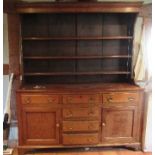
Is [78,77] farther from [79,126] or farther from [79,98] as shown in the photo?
[79,126]

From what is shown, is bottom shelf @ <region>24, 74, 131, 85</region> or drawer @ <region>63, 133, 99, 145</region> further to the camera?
bottom shelf @ <region>24, 74, 131, 85</region>

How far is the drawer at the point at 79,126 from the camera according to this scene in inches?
112

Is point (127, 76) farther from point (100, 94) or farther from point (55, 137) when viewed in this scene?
point (55, 137)

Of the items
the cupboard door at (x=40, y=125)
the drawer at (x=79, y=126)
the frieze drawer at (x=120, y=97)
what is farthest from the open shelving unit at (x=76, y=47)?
the drawer at (x=79, y=126)

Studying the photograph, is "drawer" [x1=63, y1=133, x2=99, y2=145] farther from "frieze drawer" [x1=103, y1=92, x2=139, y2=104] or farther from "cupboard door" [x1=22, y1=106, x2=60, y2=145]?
"frieze drawer" [x1=103, y1=92, x2=139, y2=104]

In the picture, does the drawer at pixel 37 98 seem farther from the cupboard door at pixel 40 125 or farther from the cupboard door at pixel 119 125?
the cupboard door at pixel 119 125

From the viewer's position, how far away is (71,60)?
125 inches

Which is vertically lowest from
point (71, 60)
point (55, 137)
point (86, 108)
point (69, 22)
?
point (55, 137)

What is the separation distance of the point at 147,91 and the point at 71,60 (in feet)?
Result: 3.70

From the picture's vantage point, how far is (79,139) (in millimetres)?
2871

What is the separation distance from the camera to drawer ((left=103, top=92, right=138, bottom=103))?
2832mm

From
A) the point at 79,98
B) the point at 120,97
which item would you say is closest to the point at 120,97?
the point at 120,97

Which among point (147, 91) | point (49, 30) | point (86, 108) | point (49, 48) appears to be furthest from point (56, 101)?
point (147, 91)

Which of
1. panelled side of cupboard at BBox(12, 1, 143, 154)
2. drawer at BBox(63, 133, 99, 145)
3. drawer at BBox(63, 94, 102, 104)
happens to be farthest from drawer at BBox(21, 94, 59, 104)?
drawer at BBox(63, 133, 99, 145)
